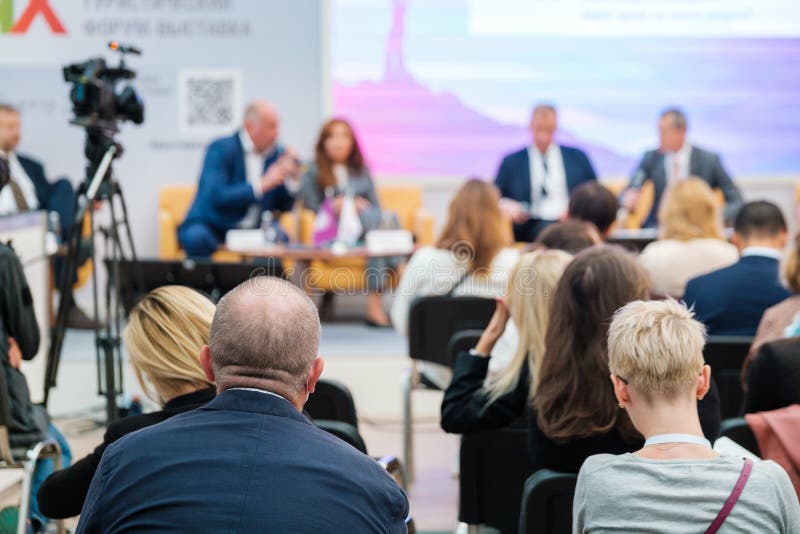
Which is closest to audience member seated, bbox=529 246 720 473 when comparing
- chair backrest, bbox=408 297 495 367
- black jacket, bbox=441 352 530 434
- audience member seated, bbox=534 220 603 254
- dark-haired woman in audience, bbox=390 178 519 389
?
black jacket, bbox=441 352 530 434

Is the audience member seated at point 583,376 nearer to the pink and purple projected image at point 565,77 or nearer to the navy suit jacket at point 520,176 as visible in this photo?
the navy suit jacket at point 520,176

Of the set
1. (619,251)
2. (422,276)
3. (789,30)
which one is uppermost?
(789,30)

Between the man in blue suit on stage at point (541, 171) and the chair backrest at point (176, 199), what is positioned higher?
the man in blue suit on stage at point (541, 171)

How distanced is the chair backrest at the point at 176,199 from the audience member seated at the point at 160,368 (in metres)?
5.55

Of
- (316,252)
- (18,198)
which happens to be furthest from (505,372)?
(18,198)

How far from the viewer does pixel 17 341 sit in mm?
3363

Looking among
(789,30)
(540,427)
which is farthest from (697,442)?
(789,30)

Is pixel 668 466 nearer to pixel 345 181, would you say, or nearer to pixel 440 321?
pixel 440 321

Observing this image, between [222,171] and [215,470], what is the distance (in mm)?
5988

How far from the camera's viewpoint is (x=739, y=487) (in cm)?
187

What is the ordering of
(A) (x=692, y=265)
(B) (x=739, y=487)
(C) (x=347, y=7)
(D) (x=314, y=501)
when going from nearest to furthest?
(D) (x=314, y=501), (B) (x=739, y=487), (A) (x=692, y=265), (C) (x=347, y=7)

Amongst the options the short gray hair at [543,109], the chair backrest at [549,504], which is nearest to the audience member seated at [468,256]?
the chair backrest at [549,504]

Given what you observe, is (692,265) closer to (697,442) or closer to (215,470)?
(697,442)

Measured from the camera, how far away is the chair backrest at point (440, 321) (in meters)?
4.44
